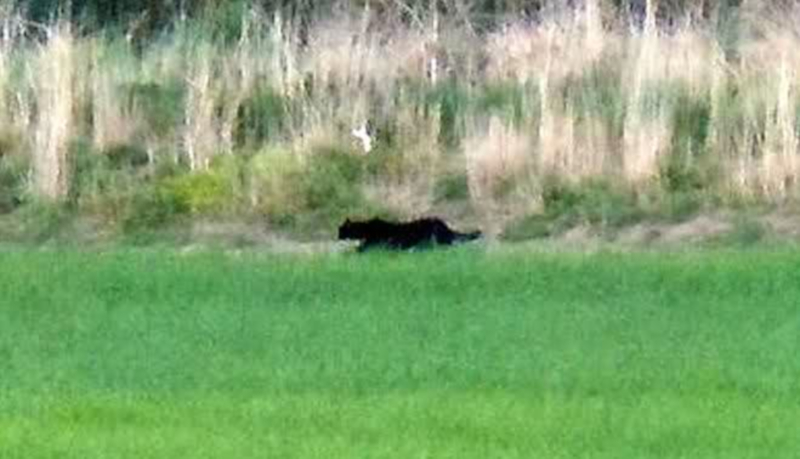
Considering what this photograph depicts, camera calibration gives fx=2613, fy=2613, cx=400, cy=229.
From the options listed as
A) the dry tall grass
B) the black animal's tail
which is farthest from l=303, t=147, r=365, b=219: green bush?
the black animal's tail

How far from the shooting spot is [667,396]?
33.6ft

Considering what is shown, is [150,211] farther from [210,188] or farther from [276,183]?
[276,183]

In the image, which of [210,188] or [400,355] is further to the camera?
[210,188]

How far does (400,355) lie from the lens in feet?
37.4

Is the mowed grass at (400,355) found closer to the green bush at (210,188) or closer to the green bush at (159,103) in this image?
the green bush at (210,188)

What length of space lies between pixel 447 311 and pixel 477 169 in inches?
174

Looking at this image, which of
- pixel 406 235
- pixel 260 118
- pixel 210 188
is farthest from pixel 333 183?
pixel 406 235

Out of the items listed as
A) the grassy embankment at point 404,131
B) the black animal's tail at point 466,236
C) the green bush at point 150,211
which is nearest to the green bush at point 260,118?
the grassy embankment at point 404,131

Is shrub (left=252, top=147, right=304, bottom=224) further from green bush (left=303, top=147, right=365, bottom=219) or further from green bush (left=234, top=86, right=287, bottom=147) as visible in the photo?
green bush (left=234, top=86, right=287, bottom=147)

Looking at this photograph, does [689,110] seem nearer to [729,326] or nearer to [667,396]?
[729,326]

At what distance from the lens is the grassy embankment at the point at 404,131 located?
16875 millimetres

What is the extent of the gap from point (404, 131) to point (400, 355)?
677cm

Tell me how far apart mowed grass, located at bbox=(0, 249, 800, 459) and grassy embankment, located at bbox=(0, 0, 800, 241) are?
1.62 meters

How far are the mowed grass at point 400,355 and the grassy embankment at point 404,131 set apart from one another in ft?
5.31
